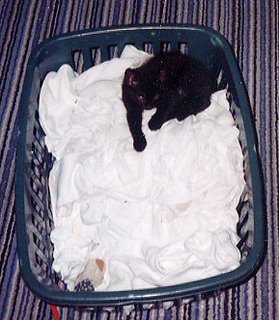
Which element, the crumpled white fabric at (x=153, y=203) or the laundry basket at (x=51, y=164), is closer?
the laundry basket at (x=51, y=164)

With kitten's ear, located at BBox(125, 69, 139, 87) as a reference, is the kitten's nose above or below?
below

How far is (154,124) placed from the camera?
120 centimetres

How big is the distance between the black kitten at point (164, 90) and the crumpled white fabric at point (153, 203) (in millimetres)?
34

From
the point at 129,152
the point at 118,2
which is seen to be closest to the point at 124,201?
the point at 129,152

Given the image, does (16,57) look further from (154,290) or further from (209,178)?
(154,290)

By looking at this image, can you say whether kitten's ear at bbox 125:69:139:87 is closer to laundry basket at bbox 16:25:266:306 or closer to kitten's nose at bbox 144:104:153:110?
kitten's nose at bbox 144:104:153:110

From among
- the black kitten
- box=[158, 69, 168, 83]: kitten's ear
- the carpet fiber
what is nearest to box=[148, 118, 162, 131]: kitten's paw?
the black kitten

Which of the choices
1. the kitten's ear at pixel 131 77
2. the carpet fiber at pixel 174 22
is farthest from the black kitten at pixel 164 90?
the carpet fiber at pixel 174 22

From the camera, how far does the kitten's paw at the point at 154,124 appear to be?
3.92 ft

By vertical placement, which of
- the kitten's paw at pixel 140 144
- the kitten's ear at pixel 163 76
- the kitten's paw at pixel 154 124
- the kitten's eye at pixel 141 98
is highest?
the kitten's ear at pixel 163 76

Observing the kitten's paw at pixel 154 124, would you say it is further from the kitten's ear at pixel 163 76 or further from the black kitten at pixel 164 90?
the kitten's ear at pixel 163 76

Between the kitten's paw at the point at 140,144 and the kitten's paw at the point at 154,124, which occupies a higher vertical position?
the kitten's paw at the point at 154,124

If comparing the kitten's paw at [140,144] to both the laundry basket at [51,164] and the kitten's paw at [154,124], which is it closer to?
the kitten's paw at [154,124]

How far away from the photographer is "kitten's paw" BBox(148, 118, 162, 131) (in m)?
1.19
